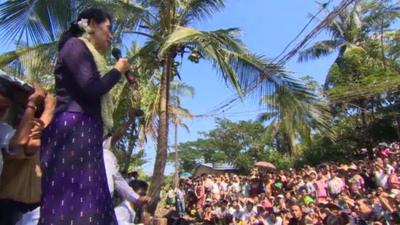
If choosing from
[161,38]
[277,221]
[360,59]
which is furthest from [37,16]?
[360,59]

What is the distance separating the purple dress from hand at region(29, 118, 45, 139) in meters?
0.03

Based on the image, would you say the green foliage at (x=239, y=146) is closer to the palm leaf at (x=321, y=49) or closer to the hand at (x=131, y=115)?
the palm leaf at (x=321, y=49)

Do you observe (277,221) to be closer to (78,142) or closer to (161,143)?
(161,143)

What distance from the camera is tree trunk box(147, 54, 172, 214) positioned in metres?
9.60

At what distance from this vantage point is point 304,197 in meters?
13.3

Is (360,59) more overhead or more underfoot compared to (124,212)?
more overhead

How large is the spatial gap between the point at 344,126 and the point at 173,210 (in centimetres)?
1006

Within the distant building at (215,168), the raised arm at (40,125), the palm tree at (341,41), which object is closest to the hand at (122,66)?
the raised arm at (40,125)

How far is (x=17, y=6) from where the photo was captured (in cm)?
696

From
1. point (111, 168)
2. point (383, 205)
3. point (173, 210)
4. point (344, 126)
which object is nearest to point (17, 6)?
point (111, 168)

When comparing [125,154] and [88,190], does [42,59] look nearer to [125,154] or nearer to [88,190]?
[88,190]

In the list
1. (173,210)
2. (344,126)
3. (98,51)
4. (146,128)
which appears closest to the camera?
(98,51)

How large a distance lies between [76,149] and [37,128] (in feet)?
0.73

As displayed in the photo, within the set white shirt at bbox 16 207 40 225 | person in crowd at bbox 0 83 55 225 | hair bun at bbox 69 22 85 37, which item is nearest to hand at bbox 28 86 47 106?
person in crowd at bbox 0 83 55 225
